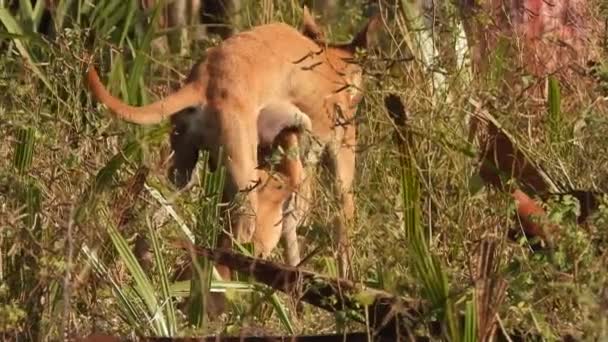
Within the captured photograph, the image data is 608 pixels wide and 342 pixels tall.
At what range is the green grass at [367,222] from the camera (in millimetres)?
4035

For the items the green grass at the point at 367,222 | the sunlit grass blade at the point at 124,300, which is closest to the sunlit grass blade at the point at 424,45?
the green grass at the point at 367,222

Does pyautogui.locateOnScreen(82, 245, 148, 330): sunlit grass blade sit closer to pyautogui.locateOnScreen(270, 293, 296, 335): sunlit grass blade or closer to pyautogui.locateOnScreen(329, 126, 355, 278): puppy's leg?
pyautogui.locateOnScreen(270, 293, 296, 335): sunlit grass blade

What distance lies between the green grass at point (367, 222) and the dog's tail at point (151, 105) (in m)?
0.07

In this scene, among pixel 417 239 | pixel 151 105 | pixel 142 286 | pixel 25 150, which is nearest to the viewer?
pixel 417 239

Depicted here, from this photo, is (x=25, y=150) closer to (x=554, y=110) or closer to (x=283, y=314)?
(x=283, y=314)

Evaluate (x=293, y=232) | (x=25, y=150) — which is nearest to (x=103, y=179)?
(x=25, y=150)

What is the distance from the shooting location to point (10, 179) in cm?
483

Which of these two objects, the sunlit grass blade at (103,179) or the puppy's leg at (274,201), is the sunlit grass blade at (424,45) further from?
the sunlit grass blade at (103,179)

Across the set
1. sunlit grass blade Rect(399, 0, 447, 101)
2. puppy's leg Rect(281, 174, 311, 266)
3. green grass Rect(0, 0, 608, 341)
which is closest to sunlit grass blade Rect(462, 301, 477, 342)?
green grass Rect(0, 0, 608, 341)

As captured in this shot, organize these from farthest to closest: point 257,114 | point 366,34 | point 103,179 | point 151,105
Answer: point 366,34 → point 257,114 → point 151,105 → point 103,179

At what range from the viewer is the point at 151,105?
21.3ft

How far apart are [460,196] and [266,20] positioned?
14.8 feet

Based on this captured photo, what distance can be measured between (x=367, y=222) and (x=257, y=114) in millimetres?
2302

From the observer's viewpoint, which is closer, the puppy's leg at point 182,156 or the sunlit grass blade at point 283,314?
the sunlit grass blade at point 283,314
